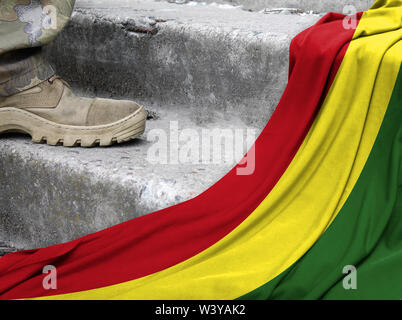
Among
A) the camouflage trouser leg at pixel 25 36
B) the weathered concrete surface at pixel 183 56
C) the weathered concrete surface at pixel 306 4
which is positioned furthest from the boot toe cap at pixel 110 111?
the weathered concrete surface at pixel 306 4

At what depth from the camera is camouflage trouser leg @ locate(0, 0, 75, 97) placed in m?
1.23

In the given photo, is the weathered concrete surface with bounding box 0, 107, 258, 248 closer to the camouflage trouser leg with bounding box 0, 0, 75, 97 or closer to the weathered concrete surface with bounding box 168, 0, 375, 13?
the camouflage trouser leg with bounding box 0, 0, 75, 97

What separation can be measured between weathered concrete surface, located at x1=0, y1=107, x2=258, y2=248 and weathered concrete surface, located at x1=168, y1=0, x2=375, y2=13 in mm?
721

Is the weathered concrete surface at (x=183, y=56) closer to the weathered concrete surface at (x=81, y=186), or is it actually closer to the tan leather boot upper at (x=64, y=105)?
the weathered concrete surface at (x=81, y=186)

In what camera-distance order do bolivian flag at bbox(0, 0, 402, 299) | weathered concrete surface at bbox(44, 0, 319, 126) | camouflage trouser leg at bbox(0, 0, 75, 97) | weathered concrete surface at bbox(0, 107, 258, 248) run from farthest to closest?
weathered concrete surface at bbox(44, 0, 319, 126) < camouflage trouser leg at bbox(0, 0, 75, 97) < weathered concrete surface at bbox(0, 107, 258, 248) < bolivian flag at bbox(0, 0, 402, 299)

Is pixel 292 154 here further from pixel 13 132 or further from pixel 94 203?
pixel 13 132

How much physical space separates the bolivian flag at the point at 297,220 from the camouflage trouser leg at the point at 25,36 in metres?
0.42

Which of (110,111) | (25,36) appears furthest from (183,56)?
(25,36)

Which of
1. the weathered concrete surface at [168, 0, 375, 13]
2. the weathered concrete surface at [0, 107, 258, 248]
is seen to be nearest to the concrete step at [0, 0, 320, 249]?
the weathered concrete surface at [0, 107, 258, 248]

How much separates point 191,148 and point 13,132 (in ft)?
1.49

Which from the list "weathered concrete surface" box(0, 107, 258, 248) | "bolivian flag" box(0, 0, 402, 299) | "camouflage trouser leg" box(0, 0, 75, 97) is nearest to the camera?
"bolivian flag" box(0, 0, 402, 299)

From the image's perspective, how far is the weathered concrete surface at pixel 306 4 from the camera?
1794 millimetres

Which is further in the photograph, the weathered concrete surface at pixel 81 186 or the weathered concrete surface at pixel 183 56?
the weathered concrete surface at pixel 183 56
